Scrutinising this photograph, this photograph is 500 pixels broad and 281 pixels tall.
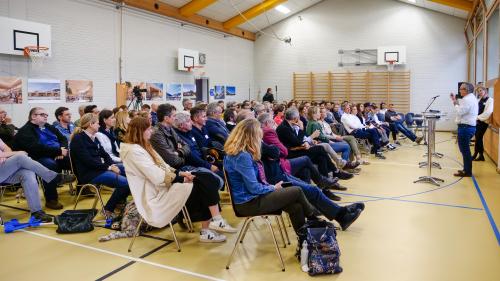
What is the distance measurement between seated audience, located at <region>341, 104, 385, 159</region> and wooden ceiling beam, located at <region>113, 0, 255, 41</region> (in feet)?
19.3

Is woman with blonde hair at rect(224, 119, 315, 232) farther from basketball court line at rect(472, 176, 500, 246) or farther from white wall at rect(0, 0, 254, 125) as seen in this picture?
white wall at rect(0, 0, 254, 125)

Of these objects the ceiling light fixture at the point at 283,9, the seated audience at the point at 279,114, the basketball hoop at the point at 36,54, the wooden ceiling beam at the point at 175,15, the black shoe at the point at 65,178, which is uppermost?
the ceiling light fixture at the point at 283,9

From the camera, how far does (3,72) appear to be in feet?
23.0

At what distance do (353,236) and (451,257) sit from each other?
812 mm

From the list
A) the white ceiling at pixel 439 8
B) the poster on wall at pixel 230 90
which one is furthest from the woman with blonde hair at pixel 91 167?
the white ceiling at pixel 439 8

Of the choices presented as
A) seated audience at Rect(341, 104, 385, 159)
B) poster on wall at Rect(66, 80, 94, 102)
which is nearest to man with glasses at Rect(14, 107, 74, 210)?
poster on wall at Rect(66, 80, 94, 102)

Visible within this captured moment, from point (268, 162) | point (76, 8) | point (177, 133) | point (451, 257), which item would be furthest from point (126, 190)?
point (76, 8)

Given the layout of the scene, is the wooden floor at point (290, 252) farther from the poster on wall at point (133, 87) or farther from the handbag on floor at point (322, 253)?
the poster on wall at point (133, 87)

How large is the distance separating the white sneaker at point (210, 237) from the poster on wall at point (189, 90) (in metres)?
8.72

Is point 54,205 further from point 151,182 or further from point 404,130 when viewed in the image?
point 404,130

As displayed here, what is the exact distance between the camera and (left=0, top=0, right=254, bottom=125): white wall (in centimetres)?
741

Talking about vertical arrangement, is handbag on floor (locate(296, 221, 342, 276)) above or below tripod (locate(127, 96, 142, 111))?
below

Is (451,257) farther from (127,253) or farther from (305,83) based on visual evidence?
(305,83)

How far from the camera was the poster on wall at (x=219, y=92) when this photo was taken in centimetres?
1339
